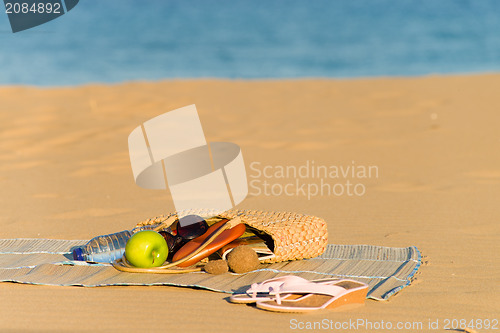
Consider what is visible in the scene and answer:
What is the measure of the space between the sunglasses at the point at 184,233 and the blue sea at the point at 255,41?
12983mm

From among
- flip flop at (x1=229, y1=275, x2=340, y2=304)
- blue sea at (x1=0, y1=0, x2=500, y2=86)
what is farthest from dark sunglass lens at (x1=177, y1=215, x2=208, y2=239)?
blue sea at (x1=0, y1=0, x2=500, y2=86)

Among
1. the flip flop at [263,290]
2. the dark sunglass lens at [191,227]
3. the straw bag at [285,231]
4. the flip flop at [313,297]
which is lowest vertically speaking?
the flip flop at [313,297]

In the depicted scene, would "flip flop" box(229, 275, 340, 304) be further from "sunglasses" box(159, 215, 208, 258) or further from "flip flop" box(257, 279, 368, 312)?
"sunglasses" box(159, 215, 208, 258)

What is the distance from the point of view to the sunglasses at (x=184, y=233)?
4180 mm

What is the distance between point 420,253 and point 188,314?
6.23 feet

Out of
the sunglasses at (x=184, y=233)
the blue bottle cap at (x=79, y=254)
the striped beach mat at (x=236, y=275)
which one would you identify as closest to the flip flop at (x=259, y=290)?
the striped beach mat at (x=236, y=275)

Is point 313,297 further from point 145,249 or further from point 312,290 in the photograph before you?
point 145,249

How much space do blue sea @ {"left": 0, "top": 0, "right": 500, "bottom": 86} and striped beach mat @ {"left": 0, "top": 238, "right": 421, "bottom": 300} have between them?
12.7 meters

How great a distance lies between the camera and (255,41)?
2578cm

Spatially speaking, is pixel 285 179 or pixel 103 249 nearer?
pixel 103 249

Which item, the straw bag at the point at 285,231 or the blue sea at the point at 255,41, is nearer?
the straw bag at the point at 285,231

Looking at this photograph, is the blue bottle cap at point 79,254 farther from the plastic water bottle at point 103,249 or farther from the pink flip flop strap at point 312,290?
the pink flip flop strap at point 312,290

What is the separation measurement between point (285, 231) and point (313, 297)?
78 cm

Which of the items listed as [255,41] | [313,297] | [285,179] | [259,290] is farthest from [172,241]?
[255,41]
